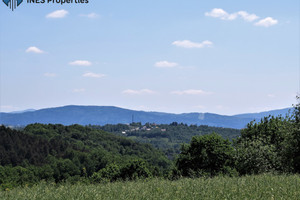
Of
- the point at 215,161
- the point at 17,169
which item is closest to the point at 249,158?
the point at 215,161

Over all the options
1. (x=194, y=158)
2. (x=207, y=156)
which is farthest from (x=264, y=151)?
(x=194, y=158)

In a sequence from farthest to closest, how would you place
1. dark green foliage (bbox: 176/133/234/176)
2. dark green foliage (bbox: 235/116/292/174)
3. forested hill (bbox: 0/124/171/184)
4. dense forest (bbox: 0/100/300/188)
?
forested hill (bbox: 0/124/171/184)
dark green foliage (bbox: 176/133/234/176)
dark green foliage (bbox: 235/116/292/174)
dense forest (bbox: 0/100/300/188)

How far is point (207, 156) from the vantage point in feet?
180

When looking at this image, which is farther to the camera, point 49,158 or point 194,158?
point 49,158

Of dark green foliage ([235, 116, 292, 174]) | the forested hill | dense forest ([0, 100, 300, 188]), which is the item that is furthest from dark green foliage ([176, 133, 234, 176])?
the forested hill

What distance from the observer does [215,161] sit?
5494 cm

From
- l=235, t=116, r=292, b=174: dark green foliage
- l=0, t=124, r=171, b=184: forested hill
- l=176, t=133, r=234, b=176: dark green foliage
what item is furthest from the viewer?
l=0, t=124, r=171, b=184: forested hill

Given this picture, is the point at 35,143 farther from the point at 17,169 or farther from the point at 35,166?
the point at 17,169

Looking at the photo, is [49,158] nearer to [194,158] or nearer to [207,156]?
[194,158]

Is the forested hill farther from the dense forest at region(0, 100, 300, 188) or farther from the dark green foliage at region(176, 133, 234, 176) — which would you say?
the dark green foliage at region(176, 133, 234, 176)

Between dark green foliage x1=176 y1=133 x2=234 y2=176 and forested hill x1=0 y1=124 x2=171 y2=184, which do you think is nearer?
dark green foliage x1=176 y1=133 x2=234 y2=176

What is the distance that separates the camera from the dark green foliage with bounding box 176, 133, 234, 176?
180 ft

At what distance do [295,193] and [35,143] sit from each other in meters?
182

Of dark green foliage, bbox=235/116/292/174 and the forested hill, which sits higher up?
dark green foliage, bbox=235/116/292/174
